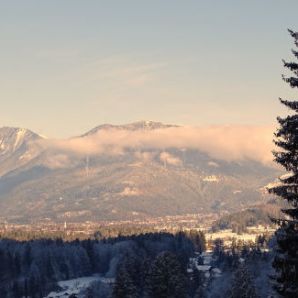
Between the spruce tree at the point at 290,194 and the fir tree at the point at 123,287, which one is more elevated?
the spruce tree at the point at 290,194

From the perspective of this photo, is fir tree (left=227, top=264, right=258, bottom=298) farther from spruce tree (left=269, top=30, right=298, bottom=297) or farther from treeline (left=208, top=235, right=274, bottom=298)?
spruce tree (left=269, top=30, right=298, bottom=297)

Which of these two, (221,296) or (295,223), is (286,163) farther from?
(221,296)

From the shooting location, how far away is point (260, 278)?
134 m

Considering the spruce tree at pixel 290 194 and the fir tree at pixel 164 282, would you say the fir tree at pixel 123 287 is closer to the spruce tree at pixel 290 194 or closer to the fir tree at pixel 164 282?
the fir tree at pixel 164 282

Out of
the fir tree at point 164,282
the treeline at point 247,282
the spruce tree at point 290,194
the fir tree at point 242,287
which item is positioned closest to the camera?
the spruce tree at point 290,194

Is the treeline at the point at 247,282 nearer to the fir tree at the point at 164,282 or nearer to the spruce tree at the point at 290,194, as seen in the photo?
the fir tree at the point at 164,282

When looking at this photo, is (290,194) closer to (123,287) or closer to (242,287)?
(242,287)

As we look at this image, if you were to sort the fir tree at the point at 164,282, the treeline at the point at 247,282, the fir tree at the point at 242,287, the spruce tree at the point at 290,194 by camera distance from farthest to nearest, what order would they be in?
the fir tree at the point at 164,282 < the treeline at the point at 247,282 < the fir tree at the point at 242,287 < the spruce tree at the point at 290,194

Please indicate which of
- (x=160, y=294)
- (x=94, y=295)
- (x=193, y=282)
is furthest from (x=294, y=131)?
(x=193, y=282)

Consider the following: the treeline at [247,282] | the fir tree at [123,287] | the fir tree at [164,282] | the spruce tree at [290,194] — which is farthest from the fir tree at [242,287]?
the spruce tree at [290,194]

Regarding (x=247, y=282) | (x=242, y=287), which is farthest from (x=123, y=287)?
(x=247, y=282)

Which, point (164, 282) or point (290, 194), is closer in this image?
point (290, 194)

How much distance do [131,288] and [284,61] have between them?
2734 inches

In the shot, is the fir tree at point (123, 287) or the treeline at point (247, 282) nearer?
the treeline at point (247, 282)
